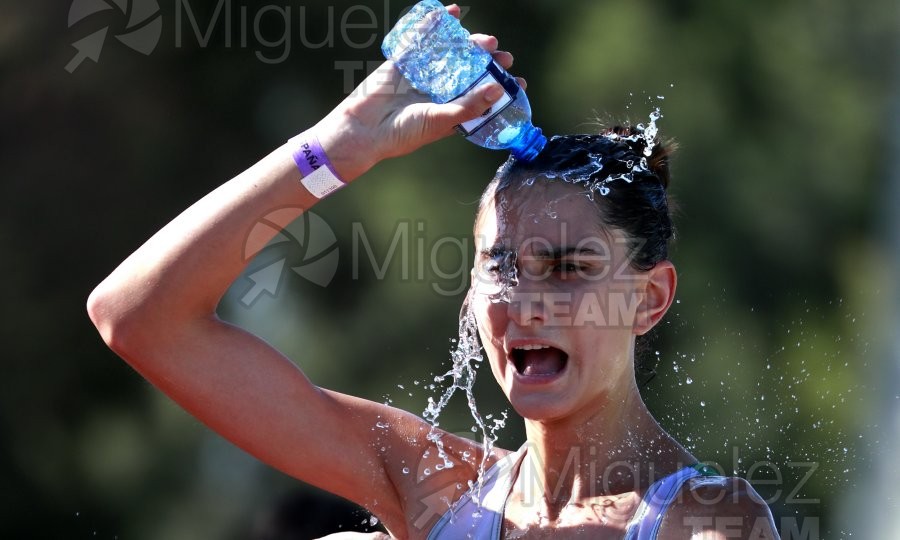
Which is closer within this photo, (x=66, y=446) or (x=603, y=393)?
(x=603, y=393)

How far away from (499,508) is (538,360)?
0.35m

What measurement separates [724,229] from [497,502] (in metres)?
2.74

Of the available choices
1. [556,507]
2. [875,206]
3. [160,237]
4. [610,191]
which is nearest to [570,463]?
[556,507]

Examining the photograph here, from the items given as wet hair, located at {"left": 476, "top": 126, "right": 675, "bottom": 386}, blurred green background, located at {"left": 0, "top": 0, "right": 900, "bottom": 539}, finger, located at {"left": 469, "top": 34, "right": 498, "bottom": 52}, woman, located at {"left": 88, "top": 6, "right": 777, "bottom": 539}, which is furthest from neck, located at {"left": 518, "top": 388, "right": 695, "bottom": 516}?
blurred green background, located at {"left": 0, "top": 0, "right": 900, "bottom": 539}

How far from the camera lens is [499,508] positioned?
2.53 meters

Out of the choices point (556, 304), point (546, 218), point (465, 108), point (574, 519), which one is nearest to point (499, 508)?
point (574, 519)

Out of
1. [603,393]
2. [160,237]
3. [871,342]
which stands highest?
[160,237]

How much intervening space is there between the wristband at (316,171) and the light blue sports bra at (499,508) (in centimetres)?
74

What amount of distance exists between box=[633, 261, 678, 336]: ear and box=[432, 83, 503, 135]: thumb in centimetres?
55

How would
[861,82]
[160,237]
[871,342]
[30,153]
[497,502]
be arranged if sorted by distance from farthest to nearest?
[30,153] → [861,82] → [871,342] → [497,502] → [160,237]

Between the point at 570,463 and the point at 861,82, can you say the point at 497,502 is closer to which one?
the point at 570,463

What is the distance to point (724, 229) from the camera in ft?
16.4

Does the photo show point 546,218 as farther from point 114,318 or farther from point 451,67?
point 114,318

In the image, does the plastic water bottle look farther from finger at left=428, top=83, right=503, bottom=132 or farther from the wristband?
the wristband
